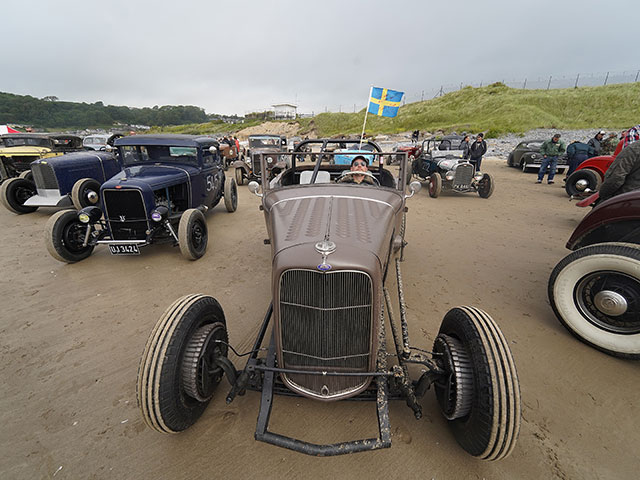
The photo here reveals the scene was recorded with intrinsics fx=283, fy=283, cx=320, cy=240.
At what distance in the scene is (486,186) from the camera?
30.5ft

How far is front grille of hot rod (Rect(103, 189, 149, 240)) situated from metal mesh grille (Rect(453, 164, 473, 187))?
905 cm

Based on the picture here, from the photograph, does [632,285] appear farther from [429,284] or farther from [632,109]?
[632,109]

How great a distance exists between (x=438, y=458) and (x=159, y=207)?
499cm

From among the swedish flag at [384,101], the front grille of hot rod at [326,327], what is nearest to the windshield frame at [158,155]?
the swedish flag at [384,101]

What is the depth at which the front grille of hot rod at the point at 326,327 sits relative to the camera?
1.78 meters

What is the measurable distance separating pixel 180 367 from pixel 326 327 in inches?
40.7

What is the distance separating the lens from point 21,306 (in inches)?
144

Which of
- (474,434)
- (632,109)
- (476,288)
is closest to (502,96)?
(632,109)

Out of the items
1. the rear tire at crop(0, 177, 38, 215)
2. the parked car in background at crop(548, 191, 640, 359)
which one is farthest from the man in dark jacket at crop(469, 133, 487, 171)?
the rear tire at crop(0, 177, 38, 215)

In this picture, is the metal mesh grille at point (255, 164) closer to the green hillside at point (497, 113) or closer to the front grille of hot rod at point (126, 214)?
the front grille of hot rod at point (126, 214)

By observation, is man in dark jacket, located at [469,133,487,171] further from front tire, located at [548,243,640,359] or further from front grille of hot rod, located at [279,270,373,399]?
front grille of hot rod, located at [279,270,373,399]

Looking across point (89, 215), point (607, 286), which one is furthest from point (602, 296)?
point (89, 215)

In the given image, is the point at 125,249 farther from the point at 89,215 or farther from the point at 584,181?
the point at 584,181

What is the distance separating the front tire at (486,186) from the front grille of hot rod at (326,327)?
30.4 ft
